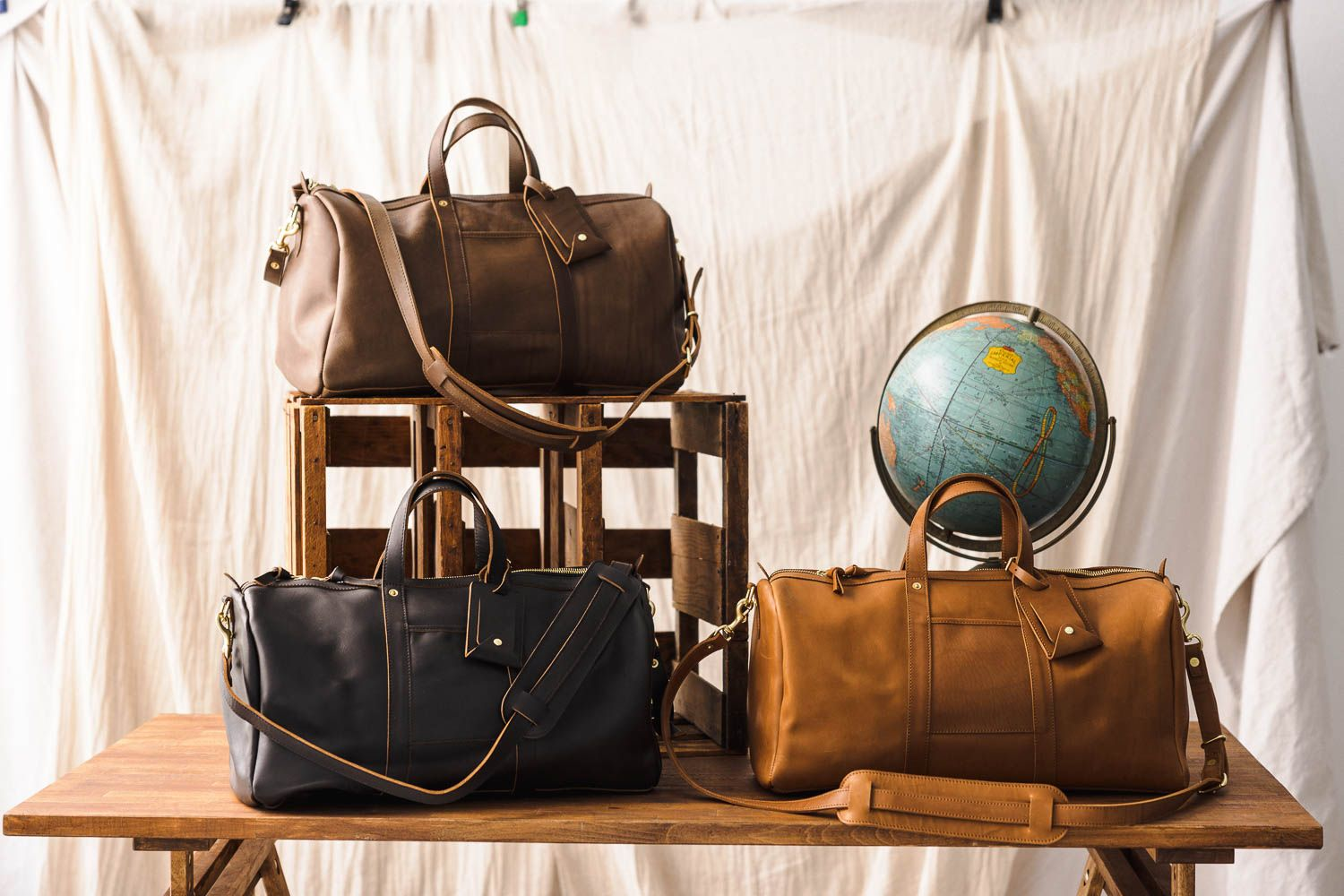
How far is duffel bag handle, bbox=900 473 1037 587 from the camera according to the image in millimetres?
1455

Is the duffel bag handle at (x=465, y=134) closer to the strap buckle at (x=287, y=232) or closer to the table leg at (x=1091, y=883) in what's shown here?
the strap buckle at (x=287, y=232)

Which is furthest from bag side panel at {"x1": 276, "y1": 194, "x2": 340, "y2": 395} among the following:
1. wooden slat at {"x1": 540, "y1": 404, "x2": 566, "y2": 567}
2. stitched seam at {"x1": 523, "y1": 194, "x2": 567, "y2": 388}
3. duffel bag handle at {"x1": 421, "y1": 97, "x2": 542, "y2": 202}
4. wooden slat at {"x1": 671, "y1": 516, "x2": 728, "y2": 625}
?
wooden slat at {"x1": 671, "y1": 516, "x2": 728, "y2": 625}

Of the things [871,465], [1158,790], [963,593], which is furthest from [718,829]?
[871,465]

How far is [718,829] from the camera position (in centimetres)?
140

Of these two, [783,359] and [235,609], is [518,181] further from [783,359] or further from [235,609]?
[783,359]

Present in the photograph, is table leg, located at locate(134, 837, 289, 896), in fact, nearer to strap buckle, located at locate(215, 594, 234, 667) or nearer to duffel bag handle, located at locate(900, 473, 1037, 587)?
strap buckle, located at locate(215, 594, 234, 667)

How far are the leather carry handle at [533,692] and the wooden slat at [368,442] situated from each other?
76 cm

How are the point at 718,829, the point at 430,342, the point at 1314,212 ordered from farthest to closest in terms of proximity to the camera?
the point at 1314,212 < the point at 430,342 < the point at 718,829

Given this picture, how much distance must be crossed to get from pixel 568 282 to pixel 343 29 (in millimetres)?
1430

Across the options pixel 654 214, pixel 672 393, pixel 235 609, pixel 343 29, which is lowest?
pixel 235 609

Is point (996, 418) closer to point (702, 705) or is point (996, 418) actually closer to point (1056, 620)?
point (1056, 620)

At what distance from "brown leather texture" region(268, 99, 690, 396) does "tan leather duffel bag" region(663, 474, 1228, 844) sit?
46 cm

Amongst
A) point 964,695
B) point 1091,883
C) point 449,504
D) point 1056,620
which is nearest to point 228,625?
point 449,504

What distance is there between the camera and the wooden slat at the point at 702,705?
173 cm
